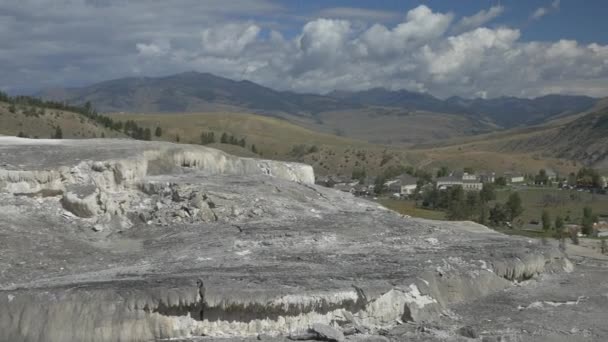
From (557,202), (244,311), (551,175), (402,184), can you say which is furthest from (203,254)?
(551,175)

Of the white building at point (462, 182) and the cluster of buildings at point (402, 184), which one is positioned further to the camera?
the white building at point (462, 182)

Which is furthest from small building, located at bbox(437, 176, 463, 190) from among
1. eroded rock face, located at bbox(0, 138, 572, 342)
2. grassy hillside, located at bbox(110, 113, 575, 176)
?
eroded rock face, located at bbox(0, 138, 572, 342)

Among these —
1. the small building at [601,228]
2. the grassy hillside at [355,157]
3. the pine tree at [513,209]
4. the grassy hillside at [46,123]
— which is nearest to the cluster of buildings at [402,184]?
the grassy hillside at [355,157]

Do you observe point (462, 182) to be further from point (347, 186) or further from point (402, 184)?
point (347, 186)

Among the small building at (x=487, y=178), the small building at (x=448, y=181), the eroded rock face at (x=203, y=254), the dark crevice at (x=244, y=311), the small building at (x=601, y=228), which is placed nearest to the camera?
the eroded rock face at (x=203, y=254)

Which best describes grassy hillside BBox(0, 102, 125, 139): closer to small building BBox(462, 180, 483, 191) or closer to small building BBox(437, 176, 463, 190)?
small building BBox(437, 176, 463, 190)

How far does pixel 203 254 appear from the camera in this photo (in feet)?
73.5

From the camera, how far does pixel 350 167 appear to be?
148 meters

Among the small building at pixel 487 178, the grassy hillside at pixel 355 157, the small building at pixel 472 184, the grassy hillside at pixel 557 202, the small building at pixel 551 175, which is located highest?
the grassy hillside at pixel 355 157

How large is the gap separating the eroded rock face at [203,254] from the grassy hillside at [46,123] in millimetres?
83889

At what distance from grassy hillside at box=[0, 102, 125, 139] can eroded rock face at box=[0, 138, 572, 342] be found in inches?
3303

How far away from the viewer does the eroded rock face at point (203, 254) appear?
56.7ft

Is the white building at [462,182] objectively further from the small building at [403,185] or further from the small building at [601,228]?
the small building at [601,228]

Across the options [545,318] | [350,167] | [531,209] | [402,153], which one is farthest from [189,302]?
[402,153]
